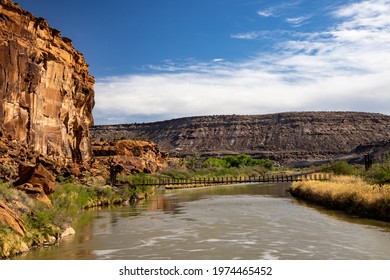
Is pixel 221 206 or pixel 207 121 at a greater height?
pixel 207 121

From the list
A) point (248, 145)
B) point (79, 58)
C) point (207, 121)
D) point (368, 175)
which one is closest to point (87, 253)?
point (368, 175)

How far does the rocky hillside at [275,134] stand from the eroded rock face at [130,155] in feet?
174

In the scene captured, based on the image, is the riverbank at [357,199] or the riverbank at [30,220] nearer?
the riverbank at [30,220]

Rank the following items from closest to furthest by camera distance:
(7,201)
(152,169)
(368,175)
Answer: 1. (7,201)
2. (368,175)
3. (152,169)

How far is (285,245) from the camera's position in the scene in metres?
16.9

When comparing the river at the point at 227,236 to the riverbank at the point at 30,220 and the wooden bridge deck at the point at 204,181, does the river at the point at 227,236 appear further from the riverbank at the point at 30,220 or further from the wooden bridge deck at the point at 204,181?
the wooden bridge deck at the point at 204,181

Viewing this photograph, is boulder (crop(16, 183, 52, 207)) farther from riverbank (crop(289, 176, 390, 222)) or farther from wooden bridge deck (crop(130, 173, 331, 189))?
wooden bridge deck (crop(130, 173, 331, 189))

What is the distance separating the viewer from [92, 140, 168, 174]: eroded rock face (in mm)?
61781

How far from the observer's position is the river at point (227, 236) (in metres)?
15.5

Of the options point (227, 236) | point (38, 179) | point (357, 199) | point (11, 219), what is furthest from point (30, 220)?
point (357, 199)

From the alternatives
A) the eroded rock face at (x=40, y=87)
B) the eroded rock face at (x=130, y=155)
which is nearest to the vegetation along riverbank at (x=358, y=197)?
the eroded rock face at (x=40, y=87)

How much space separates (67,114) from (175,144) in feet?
329

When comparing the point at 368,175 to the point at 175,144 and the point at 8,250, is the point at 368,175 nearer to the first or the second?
the point at 8,250

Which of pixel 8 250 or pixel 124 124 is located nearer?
pixel 8 250
